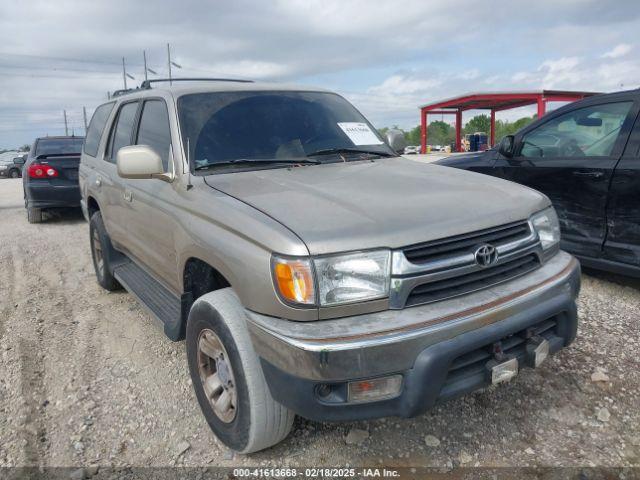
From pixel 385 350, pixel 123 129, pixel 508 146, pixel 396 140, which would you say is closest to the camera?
pixel 385 350

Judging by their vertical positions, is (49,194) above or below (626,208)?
below

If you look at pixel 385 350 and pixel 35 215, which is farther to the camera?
pixel 35 215

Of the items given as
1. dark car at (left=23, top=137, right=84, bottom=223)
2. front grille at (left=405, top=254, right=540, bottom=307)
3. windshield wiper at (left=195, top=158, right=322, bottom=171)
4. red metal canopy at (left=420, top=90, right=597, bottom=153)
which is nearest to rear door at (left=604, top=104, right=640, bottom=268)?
front grille at (left=405, top=254, right=540, bottom=307)

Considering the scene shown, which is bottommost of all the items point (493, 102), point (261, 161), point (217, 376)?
point (217, 376)

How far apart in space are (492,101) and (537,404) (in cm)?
2850

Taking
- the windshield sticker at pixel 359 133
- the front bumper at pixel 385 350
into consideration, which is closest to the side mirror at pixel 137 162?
the front bumper at pixel 385 350

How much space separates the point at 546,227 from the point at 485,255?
2.10 feet

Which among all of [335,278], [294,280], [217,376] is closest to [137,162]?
[217,376]

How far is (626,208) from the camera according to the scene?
4.07 m

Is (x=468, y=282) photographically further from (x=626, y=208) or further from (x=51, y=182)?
(x=51, y=182)

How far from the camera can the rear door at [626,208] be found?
401 centimetres

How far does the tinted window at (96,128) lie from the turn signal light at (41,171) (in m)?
3.89

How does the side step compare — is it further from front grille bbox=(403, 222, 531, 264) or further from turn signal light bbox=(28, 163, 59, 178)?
turn signal light bbox=(28, 163, 59, 178)

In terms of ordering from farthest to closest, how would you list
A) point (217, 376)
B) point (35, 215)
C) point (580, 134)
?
point (35, 215), point (580, 134), point (217, 376)
